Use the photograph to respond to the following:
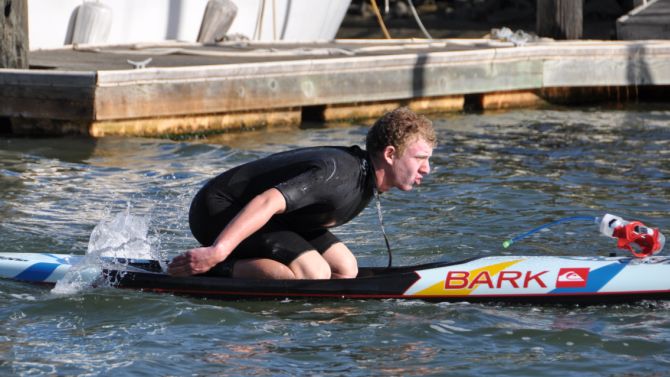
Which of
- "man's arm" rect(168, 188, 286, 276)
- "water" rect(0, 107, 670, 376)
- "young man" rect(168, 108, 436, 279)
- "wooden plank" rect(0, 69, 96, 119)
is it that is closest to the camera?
"water" rect(0, 107, 670, 376)

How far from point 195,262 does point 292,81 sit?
6.17 m

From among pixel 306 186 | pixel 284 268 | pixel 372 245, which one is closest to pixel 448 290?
pixel 284 268

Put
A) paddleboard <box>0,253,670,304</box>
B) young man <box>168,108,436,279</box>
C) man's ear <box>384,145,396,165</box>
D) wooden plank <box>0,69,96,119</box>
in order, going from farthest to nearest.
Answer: wooden plank <box>0,69,96,119</box> < paddleboard <box>0,253,670,304</box> < man's ear <box>384,145,396,165</box> < young man <box>168,108,436,279</box>

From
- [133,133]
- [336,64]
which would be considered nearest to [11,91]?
[133,133]

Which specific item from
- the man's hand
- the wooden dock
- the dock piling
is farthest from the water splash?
the dock piling

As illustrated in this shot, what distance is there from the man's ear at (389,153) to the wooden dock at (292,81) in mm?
4892

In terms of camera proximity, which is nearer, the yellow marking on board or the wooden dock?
the yellow marking on board

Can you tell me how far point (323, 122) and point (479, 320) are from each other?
6.64m

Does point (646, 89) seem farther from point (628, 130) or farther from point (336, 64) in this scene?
point (336, 64)

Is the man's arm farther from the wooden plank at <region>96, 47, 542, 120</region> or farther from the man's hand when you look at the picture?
the wooden plank at <region>96, 47, 542, 120</region>

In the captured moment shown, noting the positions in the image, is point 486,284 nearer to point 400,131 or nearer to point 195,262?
point 400,131

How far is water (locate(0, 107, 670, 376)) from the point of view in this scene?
16.0 ft

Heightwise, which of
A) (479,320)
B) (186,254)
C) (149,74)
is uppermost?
(149,74)

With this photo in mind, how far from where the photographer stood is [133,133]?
10.3m
